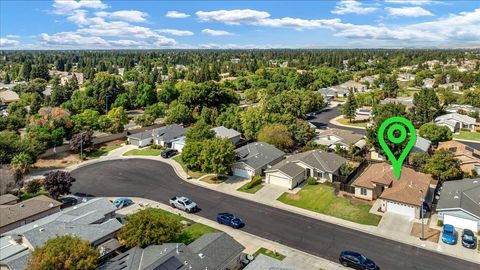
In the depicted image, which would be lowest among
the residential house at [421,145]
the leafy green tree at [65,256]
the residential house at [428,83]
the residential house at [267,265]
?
the residential house at [267,265]

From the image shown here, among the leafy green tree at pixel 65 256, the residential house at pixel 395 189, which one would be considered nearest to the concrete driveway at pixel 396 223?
the residential house at pixel 395 189

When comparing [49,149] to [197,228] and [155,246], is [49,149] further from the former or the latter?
[155,246]

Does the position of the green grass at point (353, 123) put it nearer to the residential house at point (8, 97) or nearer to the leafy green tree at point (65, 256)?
the leafy green tree at point (65, 256)

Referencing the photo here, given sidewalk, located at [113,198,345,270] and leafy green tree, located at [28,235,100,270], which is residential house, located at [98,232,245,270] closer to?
leafy green tree, located at [28,235,100,270]

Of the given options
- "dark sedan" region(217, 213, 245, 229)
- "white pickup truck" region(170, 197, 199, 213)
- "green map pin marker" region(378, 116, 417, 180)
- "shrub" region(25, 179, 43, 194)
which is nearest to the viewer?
"dark sedan" region(217, 213, 245, 229)

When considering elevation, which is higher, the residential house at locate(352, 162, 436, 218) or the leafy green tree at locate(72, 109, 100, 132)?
the leafy green tree at locate(72, 109, 100, 132)

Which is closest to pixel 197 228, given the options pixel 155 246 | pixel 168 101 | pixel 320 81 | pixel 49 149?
pixel 155 246

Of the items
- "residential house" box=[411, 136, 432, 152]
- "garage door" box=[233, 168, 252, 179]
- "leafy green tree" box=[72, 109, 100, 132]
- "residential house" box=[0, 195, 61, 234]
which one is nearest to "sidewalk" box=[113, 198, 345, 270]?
"residential house" box=[0, 195, 61, 234]
